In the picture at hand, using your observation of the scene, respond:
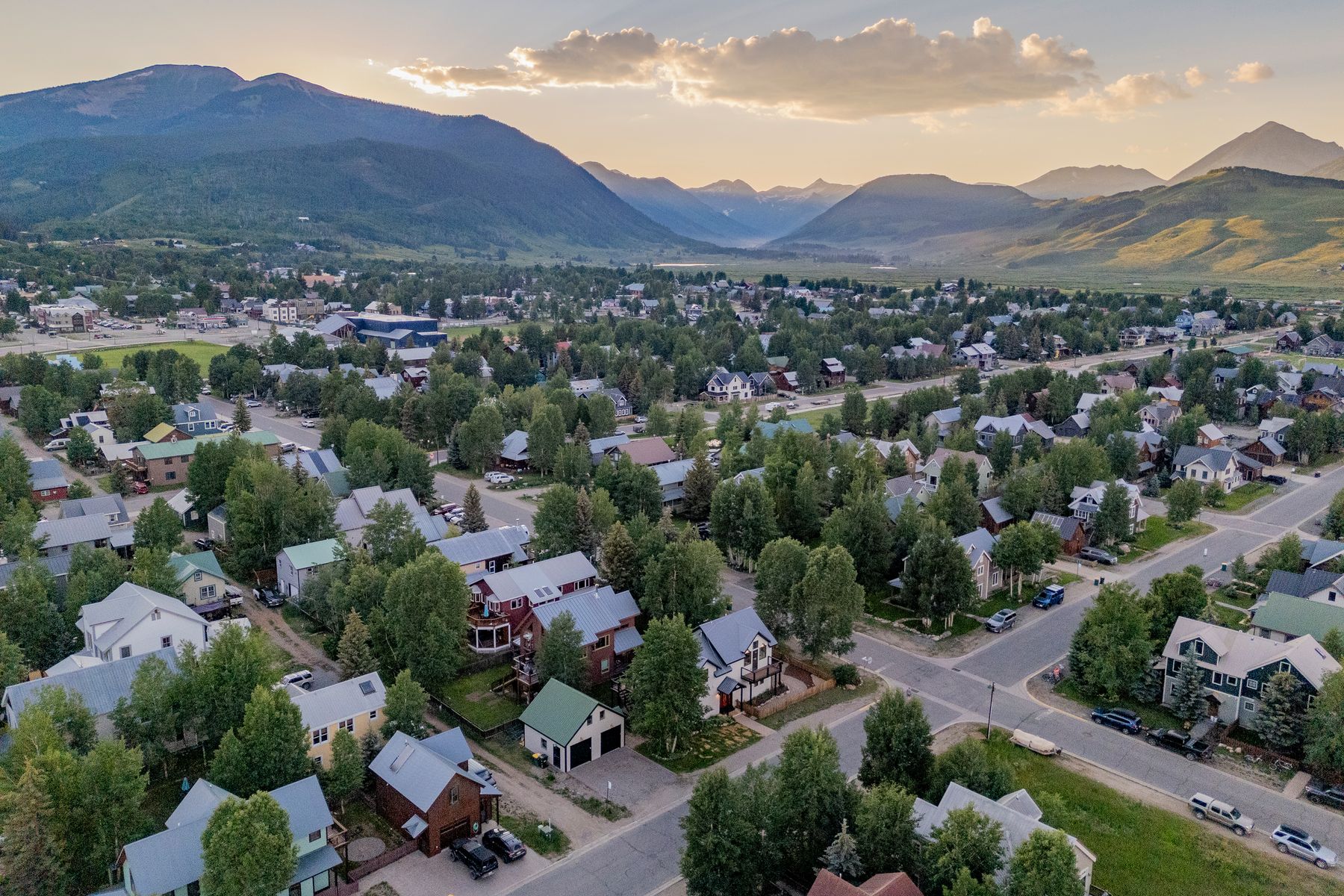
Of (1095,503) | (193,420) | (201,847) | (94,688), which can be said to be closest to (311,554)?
(94,688)

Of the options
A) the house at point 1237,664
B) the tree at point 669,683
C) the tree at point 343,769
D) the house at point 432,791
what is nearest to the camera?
the house at point 432,791

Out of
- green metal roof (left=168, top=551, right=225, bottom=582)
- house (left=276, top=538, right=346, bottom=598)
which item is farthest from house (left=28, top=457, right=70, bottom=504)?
house (left=276, top=538, right=346, bottom=598)

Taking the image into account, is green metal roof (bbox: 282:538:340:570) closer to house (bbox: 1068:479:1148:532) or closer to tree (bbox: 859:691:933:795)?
tree (bbox: 859:691:933:795)

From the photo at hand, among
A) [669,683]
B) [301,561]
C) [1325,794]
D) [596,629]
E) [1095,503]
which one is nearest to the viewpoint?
[1325,794]

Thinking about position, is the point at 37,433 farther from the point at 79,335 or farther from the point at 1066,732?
the point at 1066,732

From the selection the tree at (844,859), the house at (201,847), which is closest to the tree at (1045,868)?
the tree at (844,859)

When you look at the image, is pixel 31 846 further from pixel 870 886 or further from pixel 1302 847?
pixel 1302 847

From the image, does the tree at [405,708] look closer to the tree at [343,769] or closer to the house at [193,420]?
the tree at [343,769]

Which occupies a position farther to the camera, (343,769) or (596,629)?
(596,629)
